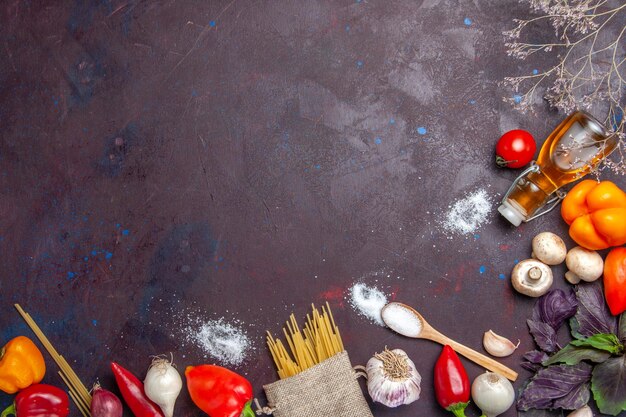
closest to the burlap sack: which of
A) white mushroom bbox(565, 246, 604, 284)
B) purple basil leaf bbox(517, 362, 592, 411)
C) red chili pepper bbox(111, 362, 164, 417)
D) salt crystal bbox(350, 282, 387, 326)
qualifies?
salt crystal bbox(350, 282, 387, 326)

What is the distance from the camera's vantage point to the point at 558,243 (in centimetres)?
219

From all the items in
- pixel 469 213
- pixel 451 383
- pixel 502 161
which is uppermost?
pixel 502 161

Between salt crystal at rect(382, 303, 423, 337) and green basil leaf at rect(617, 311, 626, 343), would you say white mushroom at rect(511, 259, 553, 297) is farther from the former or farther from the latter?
salt crystal at rect(382, 303, 423, 337)

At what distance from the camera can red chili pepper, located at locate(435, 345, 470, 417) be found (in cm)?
215

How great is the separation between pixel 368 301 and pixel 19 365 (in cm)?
108

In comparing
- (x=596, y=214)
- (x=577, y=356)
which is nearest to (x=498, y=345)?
(x=577, y=356)

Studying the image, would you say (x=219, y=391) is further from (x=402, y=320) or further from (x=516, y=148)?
(x=516, y=148)

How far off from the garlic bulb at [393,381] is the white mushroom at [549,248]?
519 mm

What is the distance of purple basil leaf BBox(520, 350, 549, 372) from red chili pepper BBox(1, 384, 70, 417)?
4.66 ft

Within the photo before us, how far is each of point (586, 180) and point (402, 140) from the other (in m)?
0.57

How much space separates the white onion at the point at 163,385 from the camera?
2.17 meters

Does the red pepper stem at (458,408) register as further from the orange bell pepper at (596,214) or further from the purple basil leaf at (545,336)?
the orange bell pepper at (596,214)

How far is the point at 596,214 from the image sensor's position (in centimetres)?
211

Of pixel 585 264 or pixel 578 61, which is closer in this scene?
pixel 585 264
